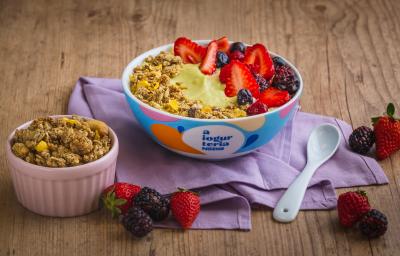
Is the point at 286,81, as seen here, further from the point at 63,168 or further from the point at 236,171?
the point at 63,168

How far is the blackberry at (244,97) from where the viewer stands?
7.41ft

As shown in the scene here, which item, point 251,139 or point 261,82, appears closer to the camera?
point 251,139

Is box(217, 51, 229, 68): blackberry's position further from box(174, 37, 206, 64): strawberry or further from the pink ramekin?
the pink ramekin

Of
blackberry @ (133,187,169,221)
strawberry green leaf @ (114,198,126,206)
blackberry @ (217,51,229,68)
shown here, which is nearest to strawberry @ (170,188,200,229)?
blackberry @ (133,187,169,221)

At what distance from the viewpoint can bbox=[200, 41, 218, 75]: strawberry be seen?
2426 millimetres

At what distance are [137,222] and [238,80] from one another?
623 millimetres

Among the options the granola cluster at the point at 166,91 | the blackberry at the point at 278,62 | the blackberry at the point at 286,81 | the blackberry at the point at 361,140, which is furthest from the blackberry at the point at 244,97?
the blackberry at the point at 361,140

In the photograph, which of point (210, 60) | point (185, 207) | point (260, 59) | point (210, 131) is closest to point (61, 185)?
point (185, 207)

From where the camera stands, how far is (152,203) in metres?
2.01

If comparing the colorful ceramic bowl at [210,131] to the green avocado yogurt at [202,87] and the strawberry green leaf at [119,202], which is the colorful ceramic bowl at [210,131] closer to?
the green avocado yogurt at [202,87]

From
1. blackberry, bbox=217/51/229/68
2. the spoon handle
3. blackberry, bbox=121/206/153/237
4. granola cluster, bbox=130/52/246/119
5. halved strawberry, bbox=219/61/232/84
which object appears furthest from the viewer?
blackberry, bbox=217/51/229/68

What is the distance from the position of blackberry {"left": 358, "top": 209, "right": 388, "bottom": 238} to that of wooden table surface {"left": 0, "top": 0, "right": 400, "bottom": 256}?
0.08 ft

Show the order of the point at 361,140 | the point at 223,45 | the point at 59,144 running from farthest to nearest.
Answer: the point at 223,45 < the point at 361,140 < the point at 59,144

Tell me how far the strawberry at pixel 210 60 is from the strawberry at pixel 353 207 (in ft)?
2.12
